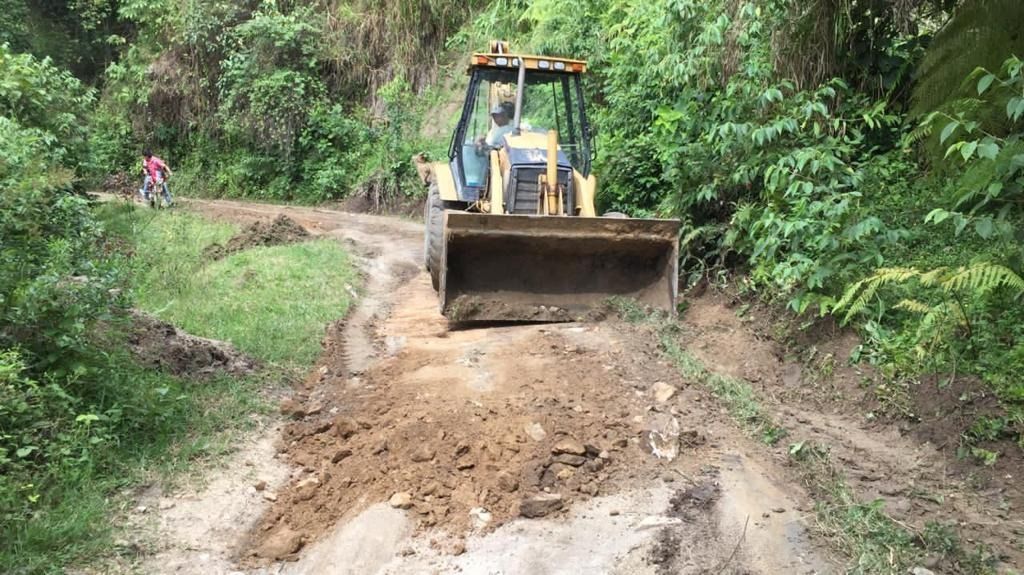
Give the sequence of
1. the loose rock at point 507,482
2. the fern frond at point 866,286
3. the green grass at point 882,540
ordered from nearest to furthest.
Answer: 1. the green grass at point 882,540
2. the loose rock at point 507,482
3. the fern frond at point 866,286

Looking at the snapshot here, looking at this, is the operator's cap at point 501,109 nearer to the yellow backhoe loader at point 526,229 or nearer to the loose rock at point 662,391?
the yellow backhoe loader at point 526,229

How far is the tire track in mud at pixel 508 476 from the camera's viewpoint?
3775 mm

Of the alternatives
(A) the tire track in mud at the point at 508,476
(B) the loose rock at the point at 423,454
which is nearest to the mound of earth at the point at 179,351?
(A) the tire track in mud at the point at 508,476

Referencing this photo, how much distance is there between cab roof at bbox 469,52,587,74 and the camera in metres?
8.38

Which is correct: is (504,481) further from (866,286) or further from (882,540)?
(866,286)

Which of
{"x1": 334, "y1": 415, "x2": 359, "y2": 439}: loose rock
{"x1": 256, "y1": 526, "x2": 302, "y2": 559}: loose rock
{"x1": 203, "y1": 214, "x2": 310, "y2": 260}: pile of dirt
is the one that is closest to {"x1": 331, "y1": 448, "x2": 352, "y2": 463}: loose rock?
{"x1": 334, "y1": 415, "x2": 359, "y2": 439}: loose rock

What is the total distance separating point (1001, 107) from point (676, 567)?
11.2 ft

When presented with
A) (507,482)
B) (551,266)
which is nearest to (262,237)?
(551,266)

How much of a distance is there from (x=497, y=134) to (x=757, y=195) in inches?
114

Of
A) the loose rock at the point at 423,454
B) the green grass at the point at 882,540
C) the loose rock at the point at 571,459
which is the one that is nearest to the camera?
the green grass at the point at 882,540

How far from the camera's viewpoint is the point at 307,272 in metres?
10.0

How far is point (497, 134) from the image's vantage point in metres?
8.81

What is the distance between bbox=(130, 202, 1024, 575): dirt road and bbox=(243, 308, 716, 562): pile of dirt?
0.5 inches

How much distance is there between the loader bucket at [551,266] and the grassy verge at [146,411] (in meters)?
1.61
